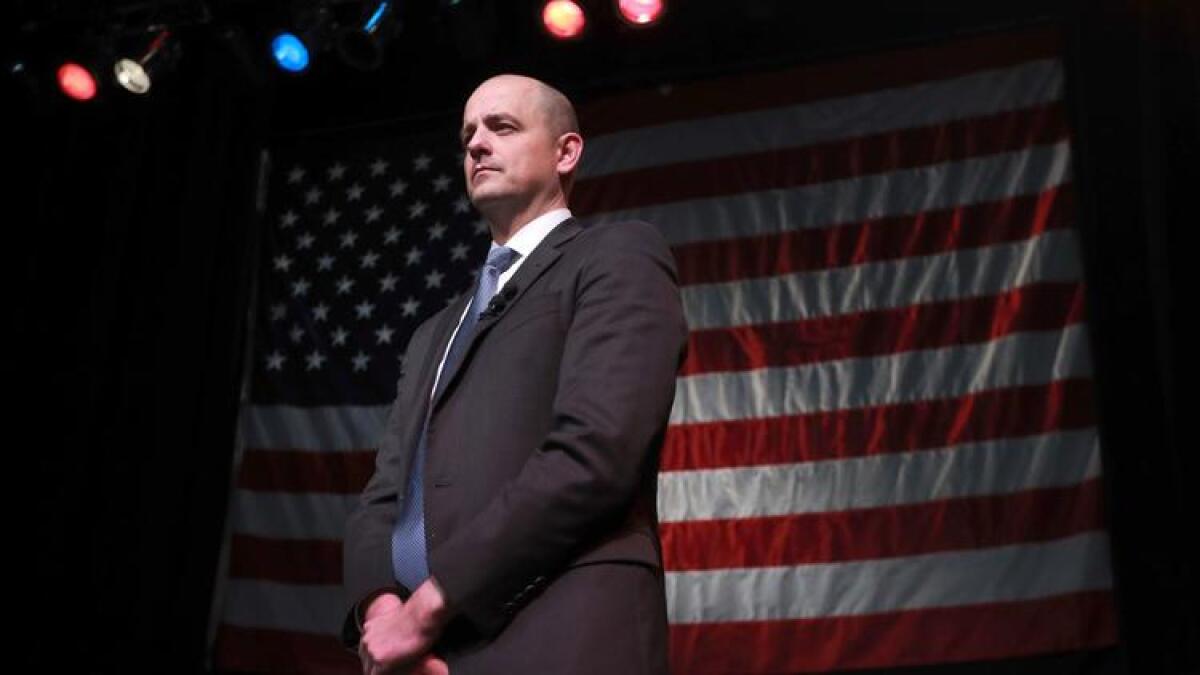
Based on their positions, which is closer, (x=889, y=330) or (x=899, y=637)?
(x=899, y=637)

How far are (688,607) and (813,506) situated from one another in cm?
41

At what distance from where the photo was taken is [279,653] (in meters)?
3.58

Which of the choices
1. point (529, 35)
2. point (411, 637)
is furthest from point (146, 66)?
point (411, 637)

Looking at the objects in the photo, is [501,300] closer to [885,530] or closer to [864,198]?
[885,530]

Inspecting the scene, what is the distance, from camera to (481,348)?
1465mm

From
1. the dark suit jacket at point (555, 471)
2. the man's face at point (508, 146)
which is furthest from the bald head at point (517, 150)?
the dark suit jacket at point (555, 471)

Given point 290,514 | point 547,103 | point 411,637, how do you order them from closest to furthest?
point 411,637
point 547,103
point 290,514

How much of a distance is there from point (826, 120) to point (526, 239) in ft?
7.20

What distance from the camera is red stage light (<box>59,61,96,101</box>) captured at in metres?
3.75

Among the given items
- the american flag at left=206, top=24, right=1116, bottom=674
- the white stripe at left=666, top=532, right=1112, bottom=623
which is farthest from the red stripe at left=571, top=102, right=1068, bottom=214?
the white stripe at left=666, top=532, right=1112, bottom=623

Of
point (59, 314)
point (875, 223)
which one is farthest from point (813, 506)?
point (59, 314)

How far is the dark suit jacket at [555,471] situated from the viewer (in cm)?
125

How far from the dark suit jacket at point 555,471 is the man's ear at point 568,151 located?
18 cm

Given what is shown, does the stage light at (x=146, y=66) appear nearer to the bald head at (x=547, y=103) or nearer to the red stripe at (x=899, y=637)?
the red stripe at (x=899, y=637)
